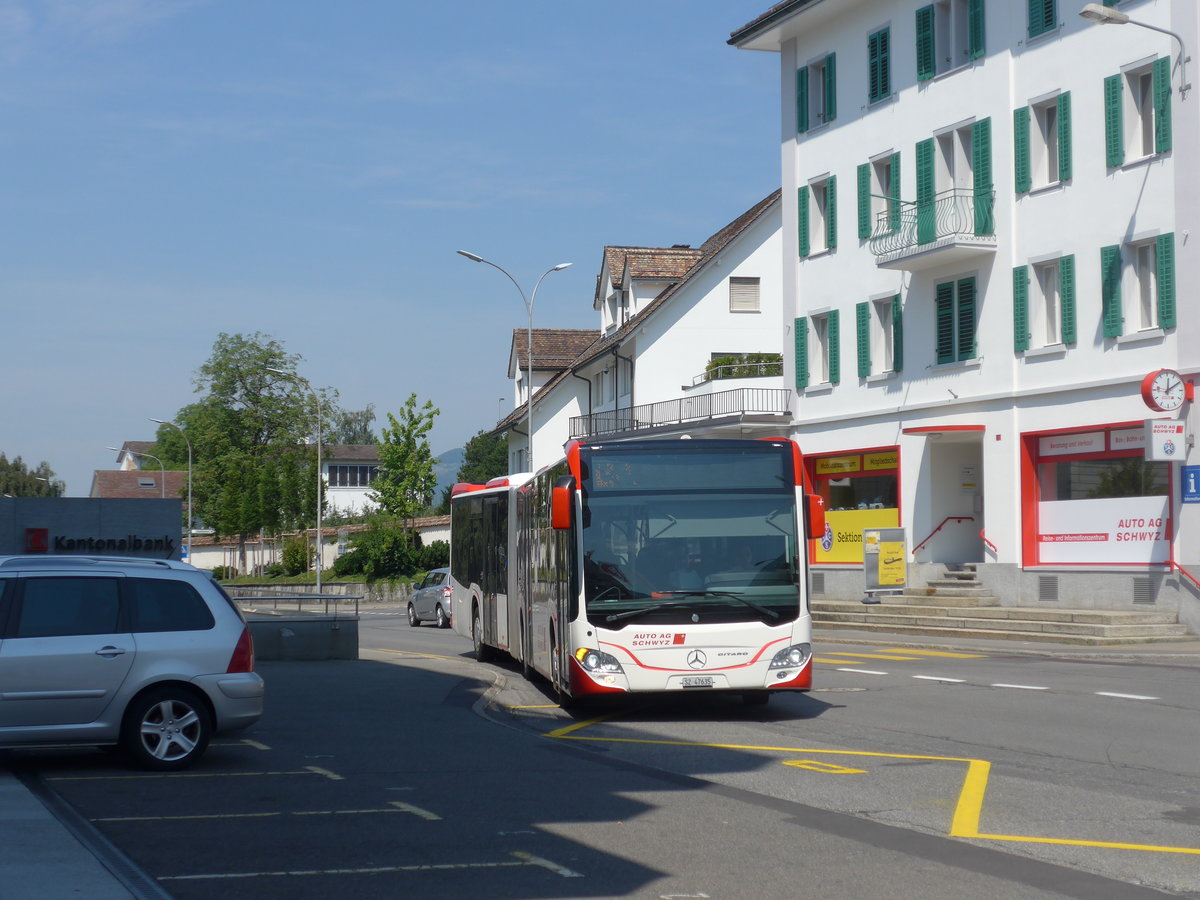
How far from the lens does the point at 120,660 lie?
11211 mm

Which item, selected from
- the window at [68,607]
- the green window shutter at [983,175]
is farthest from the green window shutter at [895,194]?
the window at [68,607]

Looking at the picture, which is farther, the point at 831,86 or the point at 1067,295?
the point at 831,86

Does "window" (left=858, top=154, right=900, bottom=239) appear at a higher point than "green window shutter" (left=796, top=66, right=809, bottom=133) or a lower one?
lower

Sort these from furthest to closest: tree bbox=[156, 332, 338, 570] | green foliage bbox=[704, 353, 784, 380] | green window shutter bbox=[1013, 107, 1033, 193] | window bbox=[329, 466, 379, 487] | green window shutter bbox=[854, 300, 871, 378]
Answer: window bbox=[329, 466, 379, 487] < tree bbox=[156, 332, 338, 570] < green foliage bbox=[704, 353, 784, 380] < green window shutter bbox=[854, 300, 871, 378] < green window shutter bbox=[1013, 107, 1033, 193]

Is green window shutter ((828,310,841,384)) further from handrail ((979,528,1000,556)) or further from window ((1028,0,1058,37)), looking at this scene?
window ((1028,0,1058,37))

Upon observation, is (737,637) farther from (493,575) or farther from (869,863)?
(493,575)

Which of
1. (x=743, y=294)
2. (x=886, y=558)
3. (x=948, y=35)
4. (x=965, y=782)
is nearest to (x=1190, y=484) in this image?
(x=886, y=558)

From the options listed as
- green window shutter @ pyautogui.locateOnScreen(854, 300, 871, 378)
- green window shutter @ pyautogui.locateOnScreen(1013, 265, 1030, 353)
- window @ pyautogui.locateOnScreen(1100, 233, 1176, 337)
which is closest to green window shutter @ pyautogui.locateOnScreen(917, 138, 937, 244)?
green window shutter @ pyautogui.locateOnScreen(1013, 265, 1030, 353)

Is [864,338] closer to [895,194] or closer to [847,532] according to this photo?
[895,194]

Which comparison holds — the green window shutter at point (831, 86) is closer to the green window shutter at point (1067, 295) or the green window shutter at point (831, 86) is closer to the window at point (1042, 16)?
the window at point (1042, 16)

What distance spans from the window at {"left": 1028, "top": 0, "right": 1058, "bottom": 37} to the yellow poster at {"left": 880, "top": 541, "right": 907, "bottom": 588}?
37.2 feet

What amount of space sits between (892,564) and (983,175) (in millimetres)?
8829

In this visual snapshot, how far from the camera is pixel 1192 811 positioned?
9.31 meters

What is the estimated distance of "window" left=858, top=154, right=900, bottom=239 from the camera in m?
35.8
